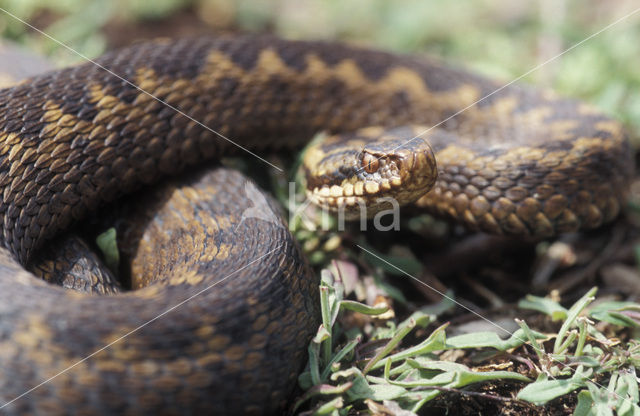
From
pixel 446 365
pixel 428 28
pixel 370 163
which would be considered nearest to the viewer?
pixel 446 365

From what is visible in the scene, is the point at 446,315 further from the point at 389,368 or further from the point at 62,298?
the point at 62,298

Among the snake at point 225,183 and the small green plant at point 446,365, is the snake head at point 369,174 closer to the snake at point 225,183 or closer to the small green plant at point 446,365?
the snake at point 225,183

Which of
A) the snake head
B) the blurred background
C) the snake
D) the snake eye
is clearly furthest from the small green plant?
the blurred background

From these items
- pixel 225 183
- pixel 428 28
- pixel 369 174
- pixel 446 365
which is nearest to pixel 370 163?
pixel 369 174

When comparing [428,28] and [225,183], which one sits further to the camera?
[428,28]

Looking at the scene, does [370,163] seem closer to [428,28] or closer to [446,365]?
[446,365]

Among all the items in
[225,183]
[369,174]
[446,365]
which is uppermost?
[369,174]

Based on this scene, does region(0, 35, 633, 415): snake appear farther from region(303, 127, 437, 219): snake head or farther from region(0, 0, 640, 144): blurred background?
region(0, 0, 640, 144): blurred background
